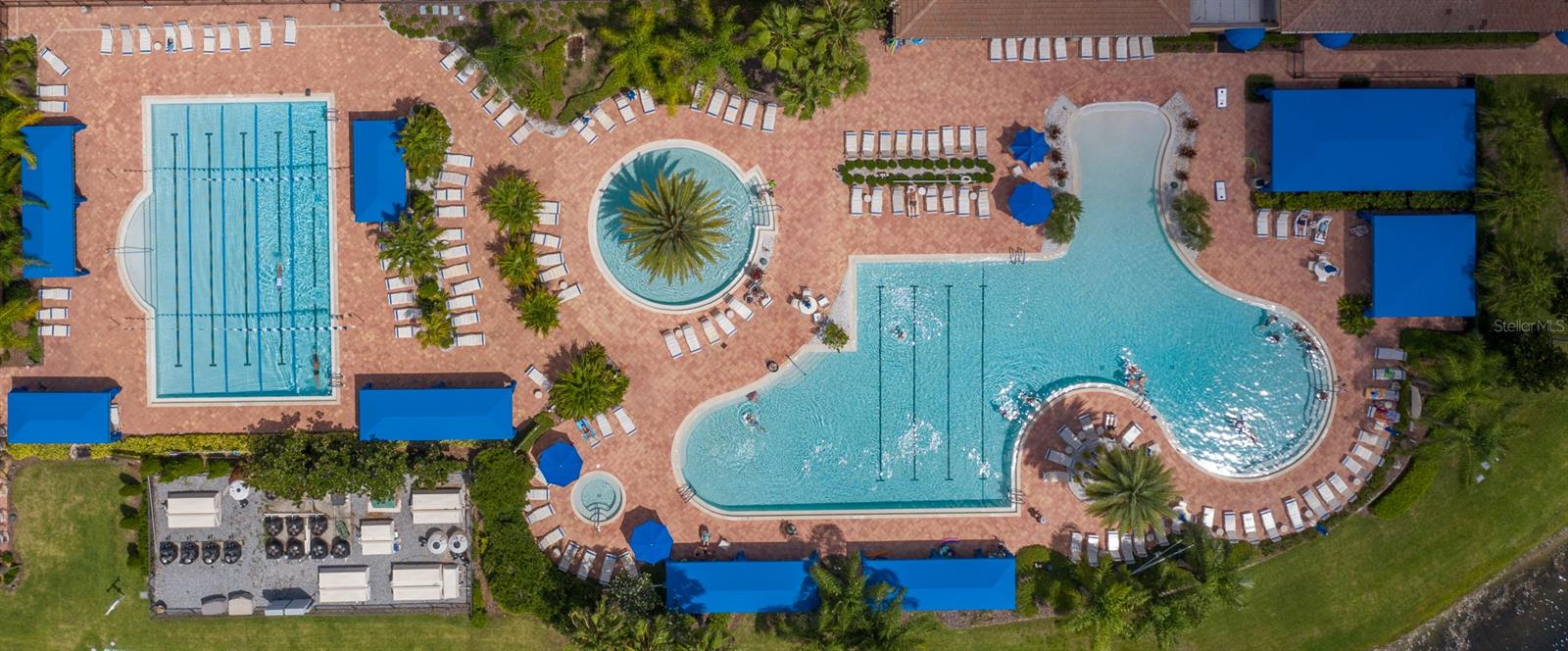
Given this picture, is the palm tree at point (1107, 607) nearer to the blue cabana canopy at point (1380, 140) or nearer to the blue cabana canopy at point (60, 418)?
the blue cabana canopy at point (1380, 140)

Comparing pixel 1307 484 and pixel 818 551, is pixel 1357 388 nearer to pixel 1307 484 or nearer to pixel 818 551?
pixel 1307 484

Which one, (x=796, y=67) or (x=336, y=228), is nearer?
(x=796, y=67)

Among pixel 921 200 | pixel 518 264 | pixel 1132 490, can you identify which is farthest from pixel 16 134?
pixel 1132 490

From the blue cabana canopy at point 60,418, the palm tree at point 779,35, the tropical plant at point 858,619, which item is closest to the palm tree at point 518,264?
the palm tree at point 779,35

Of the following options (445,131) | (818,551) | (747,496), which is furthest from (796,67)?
(818,551)

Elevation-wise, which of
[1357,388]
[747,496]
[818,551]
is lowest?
[818,551]

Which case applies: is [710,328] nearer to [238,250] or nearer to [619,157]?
[619,157]
